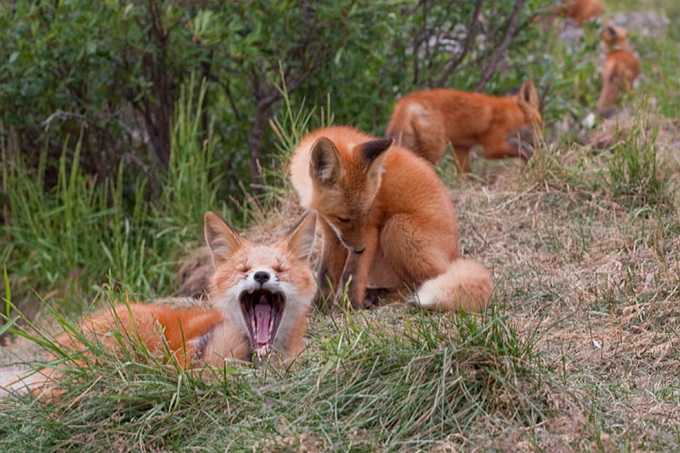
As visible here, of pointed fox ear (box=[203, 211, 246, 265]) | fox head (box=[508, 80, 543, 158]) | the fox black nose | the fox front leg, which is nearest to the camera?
the fox black nose

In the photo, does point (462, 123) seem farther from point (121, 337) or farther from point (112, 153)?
point (121, 337)

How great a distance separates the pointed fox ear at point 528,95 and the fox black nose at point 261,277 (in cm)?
507

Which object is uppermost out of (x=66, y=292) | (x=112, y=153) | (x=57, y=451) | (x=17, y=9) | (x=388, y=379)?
(x=17, y=9)

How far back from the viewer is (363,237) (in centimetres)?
515

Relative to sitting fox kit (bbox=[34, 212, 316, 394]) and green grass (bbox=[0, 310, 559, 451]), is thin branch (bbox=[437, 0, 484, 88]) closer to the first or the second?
sitting fox kit (bbox=[34, 212, 316, 394])

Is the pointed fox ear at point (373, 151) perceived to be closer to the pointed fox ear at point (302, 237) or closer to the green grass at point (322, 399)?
the pointed fox ear at point (302, 237)

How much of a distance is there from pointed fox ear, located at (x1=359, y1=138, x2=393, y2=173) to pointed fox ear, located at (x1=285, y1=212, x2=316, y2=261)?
70cm

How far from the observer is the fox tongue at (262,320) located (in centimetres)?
409

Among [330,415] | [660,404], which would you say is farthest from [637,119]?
[330,415]

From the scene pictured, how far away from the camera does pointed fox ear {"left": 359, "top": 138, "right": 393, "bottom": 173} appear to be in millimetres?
5012

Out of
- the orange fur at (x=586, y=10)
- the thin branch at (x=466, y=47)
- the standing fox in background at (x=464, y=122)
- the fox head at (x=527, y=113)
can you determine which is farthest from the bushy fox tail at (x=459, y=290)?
the orange fur at (x=586, y=10)

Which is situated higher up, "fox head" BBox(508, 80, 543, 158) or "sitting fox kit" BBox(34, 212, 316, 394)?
"sitting fox kit" BBox(34, 212, 316, 394)

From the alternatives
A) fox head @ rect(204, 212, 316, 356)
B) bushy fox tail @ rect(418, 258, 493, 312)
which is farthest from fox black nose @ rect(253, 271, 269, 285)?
bushy fox tail @ rect(418, 258, 493, 312)

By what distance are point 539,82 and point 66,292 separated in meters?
5.01
